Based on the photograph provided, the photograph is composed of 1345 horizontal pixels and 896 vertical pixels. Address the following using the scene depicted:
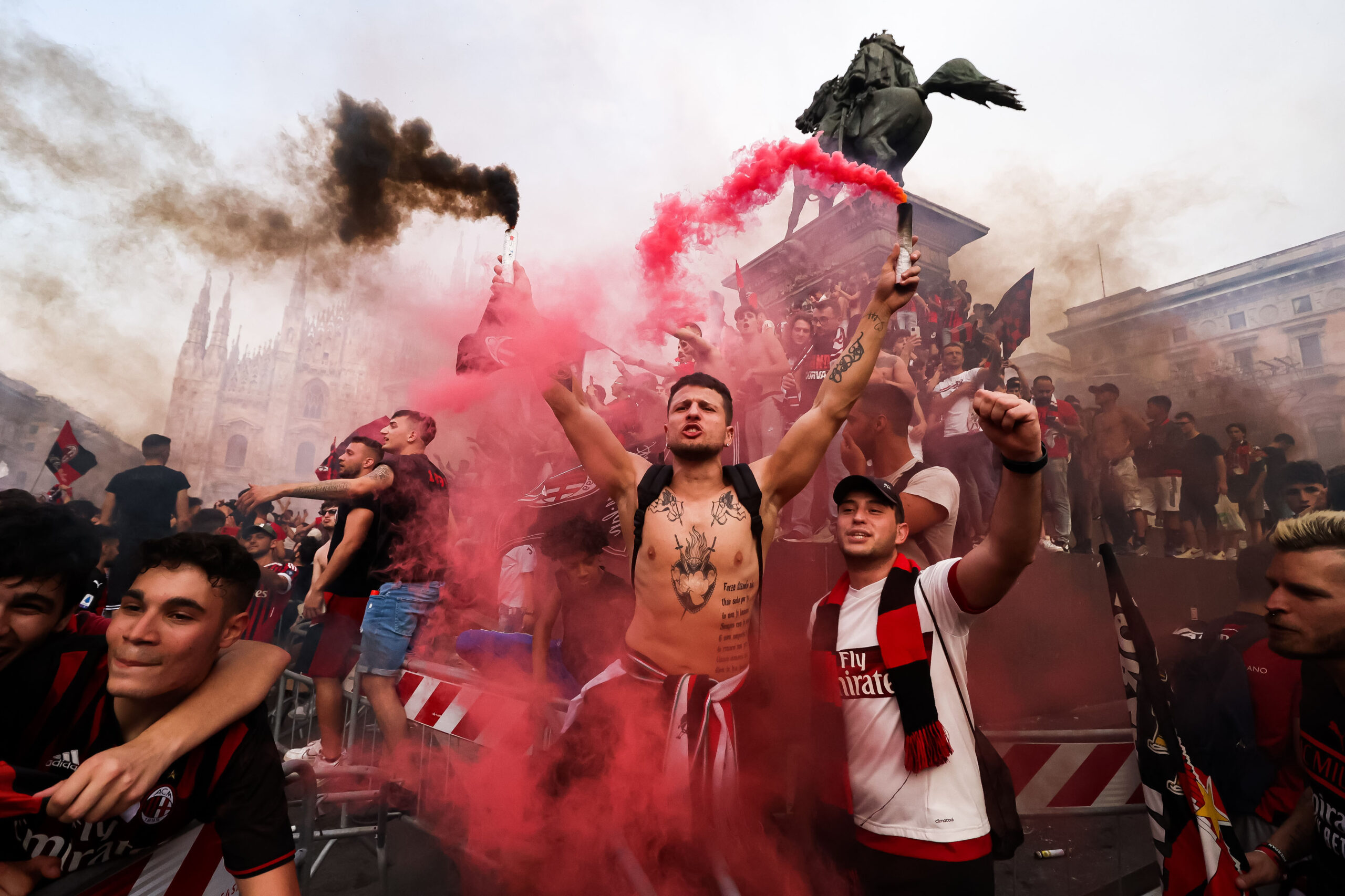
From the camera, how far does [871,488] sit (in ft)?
8.87

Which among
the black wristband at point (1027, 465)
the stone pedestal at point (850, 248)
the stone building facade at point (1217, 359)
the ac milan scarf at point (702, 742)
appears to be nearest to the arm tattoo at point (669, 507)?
the ac milan scarf at point (702, 742)

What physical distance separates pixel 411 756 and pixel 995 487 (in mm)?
5873

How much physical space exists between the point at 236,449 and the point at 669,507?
7.98 m

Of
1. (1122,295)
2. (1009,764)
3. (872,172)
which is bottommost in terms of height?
(1009,764)

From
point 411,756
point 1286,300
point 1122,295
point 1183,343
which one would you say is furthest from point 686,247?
point 1286,300

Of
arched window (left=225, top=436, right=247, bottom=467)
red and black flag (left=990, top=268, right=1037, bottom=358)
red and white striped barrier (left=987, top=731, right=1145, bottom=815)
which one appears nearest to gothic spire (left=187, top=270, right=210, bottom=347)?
arched window (left=225, top=436, right=247, bottom=467)

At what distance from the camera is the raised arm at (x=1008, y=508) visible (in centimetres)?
208

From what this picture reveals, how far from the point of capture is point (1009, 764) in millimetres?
3068

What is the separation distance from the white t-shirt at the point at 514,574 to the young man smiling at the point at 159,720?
3914 mm

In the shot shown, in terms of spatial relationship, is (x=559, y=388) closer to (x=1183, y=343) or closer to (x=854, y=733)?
(x=854, y=733)

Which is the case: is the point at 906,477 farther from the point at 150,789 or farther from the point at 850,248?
the point at 150,789

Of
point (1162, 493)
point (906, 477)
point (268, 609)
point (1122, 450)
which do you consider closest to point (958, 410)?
point (906, 477)

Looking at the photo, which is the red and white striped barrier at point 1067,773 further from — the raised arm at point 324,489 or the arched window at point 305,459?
the arched window at point 305,459

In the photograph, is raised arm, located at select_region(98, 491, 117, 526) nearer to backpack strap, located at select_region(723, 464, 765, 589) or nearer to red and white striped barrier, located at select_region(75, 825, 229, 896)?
red and white striped barrier, located at select_region(75, 825, 229, 896)
